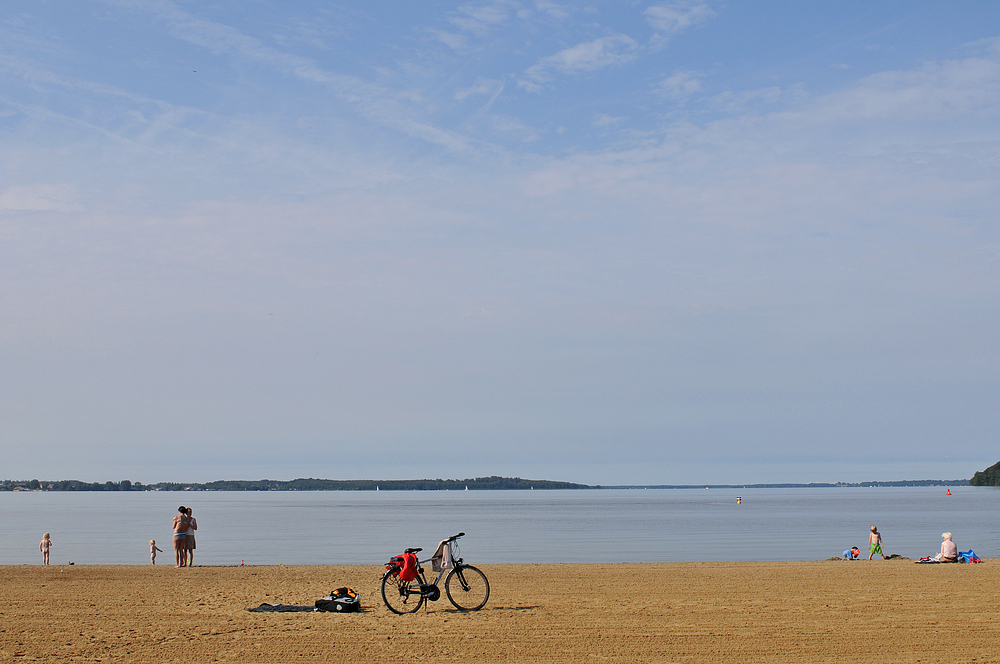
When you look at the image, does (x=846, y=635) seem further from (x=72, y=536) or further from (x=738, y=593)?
(x=72, y=536)

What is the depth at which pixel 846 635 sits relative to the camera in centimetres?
1011

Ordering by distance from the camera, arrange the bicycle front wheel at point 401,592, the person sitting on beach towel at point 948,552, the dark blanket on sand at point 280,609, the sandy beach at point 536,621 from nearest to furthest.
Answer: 1. the sandy beach at point 536,621
2. the dark blanket on sand at point 280,609
3. the bicycle front wheel at point 401,592
4. the person sitting on beach towel at point 948,552

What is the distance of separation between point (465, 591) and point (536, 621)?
4.40ft

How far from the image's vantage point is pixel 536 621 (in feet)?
37.0

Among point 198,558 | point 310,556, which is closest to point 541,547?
point 310,556

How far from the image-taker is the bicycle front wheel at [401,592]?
1214 cm

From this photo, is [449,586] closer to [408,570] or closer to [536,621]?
[408,570]

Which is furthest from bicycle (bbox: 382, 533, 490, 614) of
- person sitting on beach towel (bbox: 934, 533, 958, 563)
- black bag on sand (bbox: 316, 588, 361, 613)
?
person sitting on beach towel (bbox: 934, 533, 958, 563)

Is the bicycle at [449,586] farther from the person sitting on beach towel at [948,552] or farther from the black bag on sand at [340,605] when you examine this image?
the person sitting on beach towel at [948,552]

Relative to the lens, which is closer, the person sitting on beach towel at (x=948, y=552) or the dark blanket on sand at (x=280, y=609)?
the dark blanket on sand at (x=280, y=609)

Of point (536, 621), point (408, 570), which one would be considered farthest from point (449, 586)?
point (536, 621)

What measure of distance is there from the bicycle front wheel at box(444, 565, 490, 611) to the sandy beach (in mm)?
205

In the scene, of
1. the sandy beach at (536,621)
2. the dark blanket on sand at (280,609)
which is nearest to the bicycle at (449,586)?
the sandy beach at (536,621)

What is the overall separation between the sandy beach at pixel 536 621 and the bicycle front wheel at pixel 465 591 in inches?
8.1
